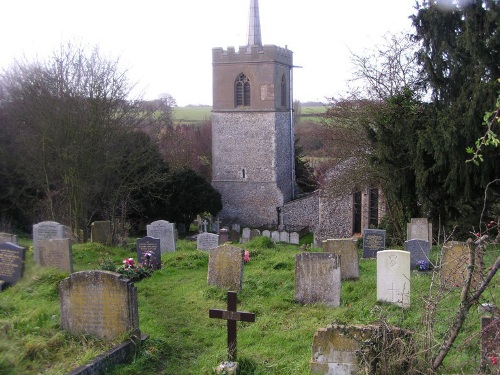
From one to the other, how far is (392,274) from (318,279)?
1113 millimetres

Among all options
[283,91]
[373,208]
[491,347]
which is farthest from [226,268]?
[283,91]

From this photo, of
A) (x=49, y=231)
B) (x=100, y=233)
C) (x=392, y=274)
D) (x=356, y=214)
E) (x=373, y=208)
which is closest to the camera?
(x=392, y=274)

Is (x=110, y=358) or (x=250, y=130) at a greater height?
(x=250, y=130)

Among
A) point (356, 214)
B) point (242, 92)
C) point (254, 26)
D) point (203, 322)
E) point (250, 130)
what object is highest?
point (254, 26)

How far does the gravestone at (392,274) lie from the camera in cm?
867

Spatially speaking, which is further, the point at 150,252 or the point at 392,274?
the point at 150,252

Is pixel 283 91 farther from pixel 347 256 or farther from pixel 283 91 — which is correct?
pixel 347 256

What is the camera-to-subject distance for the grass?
6320 mm

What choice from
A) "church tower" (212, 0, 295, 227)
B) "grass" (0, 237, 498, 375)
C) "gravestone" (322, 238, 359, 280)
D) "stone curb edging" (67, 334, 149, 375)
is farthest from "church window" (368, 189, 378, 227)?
"stone curb edging" (67, 334, 149, 375)

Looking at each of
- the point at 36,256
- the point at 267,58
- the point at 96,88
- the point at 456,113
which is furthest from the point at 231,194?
the point at 36,256

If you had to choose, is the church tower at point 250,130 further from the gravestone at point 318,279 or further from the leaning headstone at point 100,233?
the gravestone at point 318,279

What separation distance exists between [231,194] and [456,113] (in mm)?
22263

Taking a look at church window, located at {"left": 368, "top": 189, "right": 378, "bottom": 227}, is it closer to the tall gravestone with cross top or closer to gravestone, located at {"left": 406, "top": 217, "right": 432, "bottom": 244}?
gravestone, located at {"left": 406, "top": 217, "right": 432, "bottom": 244}

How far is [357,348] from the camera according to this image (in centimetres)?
560
